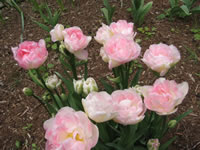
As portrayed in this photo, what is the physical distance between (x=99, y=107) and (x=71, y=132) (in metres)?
0.12

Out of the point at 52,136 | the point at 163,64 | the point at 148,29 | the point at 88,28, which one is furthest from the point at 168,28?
the point at 52,136

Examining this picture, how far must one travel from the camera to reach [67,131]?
2.38 ft

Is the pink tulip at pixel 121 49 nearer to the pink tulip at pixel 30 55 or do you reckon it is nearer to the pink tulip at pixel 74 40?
the pink tulip at pixel 74 40

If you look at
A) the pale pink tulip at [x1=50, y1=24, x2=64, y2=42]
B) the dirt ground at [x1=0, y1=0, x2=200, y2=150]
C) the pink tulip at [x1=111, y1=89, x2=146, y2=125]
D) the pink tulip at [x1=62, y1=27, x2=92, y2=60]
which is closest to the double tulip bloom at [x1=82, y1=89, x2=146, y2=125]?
the pink tulip at [x1=111, y1=89, x2=146, y2=125]

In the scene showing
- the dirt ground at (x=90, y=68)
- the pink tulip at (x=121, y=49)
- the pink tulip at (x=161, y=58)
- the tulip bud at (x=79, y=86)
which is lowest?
the dirt ground at (x=90, y=68)

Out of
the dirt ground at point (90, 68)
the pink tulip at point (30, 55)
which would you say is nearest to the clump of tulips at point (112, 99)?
the pink tulip at point (30, 55)

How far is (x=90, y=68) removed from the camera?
2.02 m

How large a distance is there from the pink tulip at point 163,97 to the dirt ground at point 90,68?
74 cm

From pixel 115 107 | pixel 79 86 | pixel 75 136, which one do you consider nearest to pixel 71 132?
pixel 75 136

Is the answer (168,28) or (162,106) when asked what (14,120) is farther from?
(168,28)

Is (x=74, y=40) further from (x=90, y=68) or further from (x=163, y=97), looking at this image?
(x=90, y=68)

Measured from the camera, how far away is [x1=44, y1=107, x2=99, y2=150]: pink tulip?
0.68 meters

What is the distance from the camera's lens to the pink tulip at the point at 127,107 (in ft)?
2.51

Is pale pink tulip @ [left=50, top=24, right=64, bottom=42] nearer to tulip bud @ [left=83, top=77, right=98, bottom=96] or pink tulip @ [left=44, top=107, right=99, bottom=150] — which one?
tulip bud @ [left=83, top=77, right=98, bottom=96]
